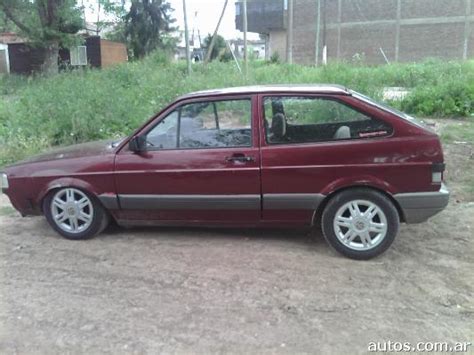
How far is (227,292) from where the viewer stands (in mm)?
4039

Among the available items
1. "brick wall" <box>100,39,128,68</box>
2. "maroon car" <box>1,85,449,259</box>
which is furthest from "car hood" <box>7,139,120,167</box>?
"brick wall" <box>100,39,128,68</box>

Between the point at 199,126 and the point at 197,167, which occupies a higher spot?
the point at 199,126

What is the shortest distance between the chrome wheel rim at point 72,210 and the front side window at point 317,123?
201 centimetres

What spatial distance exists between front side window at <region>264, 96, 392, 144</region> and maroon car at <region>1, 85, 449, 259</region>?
1 cm

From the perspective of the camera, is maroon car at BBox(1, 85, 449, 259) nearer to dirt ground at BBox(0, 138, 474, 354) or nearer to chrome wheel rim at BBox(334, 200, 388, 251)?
chrome wheel rim at BBox(334, 200, 388, 251)

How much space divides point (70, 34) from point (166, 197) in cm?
2524

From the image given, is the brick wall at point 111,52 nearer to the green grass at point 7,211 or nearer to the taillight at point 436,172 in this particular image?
the green grass at point 7,211

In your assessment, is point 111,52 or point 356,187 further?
point 111,52

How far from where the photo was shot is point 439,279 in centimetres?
426

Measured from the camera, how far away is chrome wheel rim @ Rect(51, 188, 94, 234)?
5230mm

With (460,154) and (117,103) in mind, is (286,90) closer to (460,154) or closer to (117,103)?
(460,154)

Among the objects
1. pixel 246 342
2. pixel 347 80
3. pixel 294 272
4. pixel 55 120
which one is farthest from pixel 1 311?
pixel 347 80

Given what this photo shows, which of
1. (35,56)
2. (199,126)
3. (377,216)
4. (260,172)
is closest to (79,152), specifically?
(199,126)

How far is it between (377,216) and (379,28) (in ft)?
172
